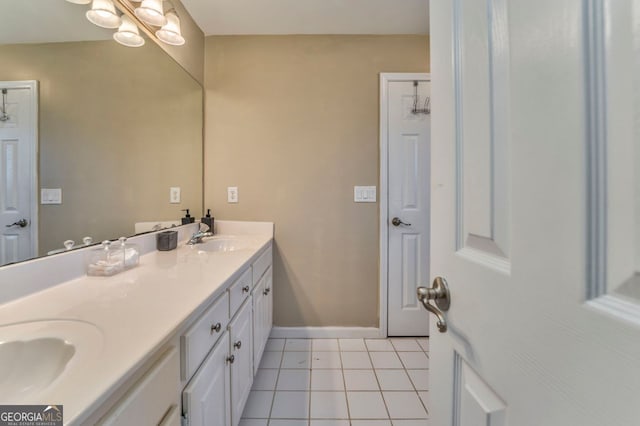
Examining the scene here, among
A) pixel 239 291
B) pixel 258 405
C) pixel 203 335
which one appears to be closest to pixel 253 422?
pixel 258 405

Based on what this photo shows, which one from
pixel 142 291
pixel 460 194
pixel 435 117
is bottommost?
pixel 142 291

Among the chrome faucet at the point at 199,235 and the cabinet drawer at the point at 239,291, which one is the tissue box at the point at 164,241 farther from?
the cabinet drawer at the point at 239,291

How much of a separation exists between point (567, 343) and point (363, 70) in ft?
7.05

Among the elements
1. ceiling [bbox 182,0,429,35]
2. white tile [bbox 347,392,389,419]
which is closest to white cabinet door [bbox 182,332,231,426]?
white tile [bbox 347,392,389,419]

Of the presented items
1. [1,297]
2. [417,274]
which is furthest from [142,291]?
[417,274]

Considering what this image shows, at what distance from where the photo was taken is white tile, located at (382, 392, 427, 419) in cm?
134

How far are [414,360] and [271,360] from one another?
39.0 inches

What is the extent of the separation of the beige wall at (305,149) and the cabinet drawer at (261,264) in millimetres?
201

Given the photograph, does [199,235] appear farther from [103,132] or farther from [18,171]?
[18,171]

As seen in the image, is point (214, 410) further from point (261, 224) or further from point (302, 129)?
point (302, 129)

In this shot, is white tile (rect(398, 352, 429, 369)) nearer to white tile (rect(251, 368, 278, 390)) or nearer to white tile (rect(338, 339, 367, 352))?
white tile (rect(338, 339, 367, 352))

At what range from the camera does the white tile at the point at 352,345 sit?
1.91 metres

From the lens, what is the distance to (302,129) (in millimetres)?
2023

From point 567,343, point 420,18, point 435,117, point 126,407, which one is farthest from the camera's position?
point 420,18
